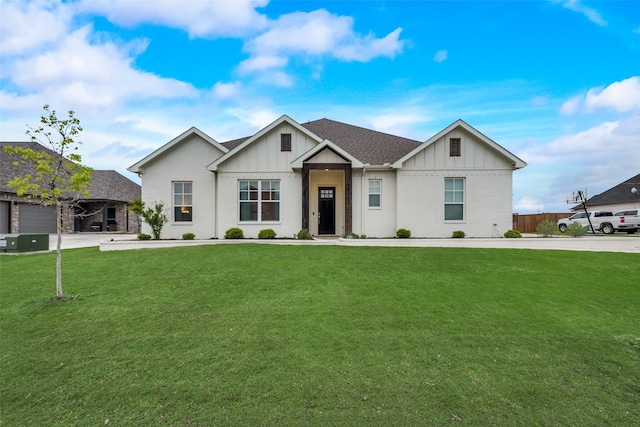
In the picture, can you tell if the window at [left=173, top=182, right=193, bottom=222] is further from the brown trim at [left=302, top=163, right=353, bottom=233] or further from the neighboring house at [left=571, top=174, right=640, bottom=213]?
the neighboring house at [left=571, top=174, right=640, bottom=213]

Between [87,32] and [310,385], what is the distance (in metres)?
16.0

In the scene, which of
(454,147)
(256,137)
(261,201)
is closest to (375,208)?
(454,147)

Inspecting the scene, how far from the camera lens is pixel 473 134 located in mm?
15031

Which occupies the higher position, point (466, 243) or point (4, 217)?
point (4, 217)

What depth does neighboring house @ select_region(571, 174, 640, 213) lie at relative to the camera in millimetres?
29875

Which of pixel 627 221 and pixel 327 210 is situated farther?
pixel 627 221

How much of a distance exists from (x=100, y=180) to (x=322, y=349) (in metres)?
33.9

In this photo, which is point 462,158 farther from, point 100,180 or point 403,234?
point 100,180

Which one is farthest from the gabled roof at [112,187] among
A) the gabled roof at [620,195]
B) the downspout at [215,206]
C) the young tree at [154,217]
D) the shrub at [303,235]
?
the gabled roof at [620,195]

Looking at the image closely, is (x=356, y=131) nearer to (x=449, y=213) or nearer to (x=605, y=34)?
(x=449, y=213)

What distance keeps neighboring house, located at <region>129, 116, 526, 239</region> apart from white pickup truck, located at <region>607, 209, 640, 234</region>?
573 inches

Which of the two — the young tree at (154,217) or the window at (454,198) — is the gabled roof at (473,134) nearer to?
the window at (454,198)

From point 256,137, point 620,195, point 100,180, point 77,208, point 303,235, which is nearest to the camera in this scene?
point 303,235

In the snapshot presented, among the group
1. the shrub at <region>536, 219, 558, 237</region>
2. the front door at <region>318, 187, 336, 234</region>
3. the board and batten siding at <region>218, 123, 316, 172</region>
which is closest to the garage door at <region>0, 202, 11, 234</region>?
the board and batten siding at <region>218, 123, 316, 172</region>
